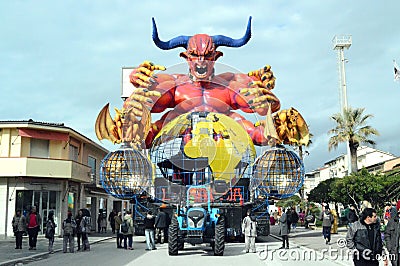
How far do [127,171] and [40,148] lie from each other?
30.0 feet

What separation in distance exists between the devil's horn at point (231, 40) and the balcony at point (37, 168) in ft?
36.5

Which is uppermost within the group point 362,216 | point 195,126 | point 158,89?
point 158,89

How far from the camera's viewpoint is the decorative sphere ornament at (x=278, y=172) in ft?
67.5

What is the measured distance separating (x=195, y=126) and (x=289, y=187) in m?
5.02

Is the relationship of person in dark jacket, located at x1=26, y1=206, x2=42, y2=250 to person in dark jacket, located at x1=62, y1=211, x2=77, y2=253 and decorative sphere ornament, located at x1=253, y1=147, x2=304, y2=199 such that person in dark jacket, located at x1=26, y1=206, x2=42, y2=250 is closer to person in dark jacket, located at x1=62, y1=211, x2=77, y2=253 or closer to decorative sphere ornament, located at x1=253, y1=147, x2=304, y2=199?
person in dark jacket, located at x1=62, y1=211, x2=77, y2=253

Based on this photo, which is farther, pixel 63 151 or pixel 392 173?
pixel 392 173

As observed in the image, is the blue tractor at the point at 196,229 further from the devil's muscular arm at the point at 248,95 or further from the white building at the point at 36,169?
the white building at the point at 36,169

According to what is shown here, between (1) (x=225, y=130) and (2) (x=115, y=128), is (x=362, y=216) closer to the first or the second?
(1) (x=225, y=130)

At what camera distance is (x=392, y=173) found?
1241 inches

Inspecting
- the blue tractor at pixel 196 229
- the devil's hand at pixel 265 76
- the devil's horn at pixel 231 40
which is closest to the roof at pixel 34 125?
the devil's horn at pixel 231 40

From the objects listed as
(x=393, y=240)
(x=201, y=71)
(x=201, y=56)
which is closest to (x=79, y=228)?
(x=201, y=71)

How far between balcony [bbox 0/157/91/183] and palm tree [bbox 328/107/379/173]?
20762 mm

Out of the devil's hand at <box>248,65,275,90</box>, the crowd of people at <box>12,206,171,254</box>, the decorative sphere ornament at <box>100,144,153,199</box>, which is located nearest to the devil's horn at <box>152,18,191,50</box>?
the devil's hand at <box>248,65,275,90</box>

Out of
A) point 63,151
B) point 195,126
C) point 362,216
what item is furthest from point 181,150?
point 362,216
